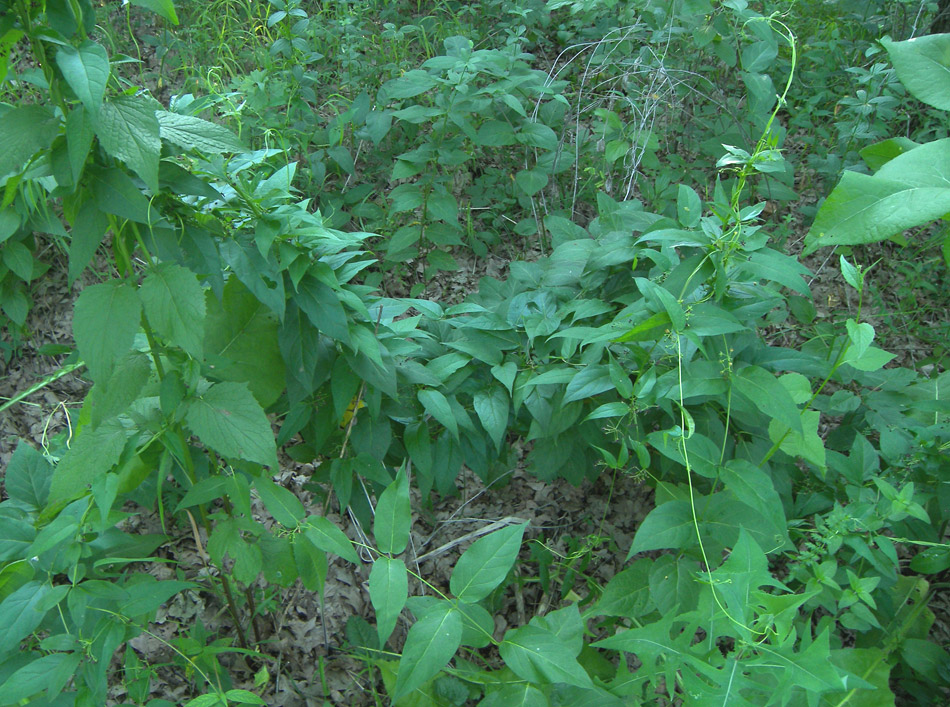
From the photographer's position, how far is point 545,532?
249 centimetres

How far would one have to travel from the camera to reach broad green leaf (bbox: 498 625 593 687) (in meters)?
1.38

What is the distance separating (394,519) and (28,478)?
1.01 meters

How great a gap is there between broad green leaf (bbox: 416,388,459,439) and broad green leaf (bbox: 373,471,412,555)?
1.07 feet

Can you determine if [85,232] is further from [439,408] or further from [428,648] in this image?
[428,648]

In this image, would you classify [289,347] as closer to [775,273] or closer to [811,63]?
[775,273]

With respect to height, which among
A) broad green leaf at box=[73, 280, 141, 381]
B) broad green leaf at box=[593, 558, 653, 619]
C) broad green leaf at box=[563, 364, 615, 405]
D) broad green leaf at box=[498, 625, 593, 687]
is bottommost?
broad green leaf at box=[593, 558, 653, 619]

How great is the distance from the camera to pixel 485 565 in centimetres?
148

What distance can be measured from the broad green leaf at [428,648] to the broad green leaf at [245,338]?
74 cm

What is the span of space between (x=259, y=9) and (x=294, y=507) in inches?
138

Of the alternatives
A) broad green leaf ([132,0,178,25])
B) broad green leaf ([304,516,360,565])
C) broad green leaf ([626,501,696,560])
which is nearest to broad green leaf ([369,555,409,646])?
broad green leaf ([304,516,360,565])

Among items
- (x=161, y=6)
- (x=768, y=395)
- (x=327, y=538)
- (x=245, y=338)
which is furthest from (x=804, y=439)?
(x=161, y=6)

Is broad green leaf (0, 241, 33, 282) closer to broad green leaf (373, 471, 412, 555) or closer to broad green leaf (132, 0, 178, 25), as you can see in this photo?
broad green leaf (132, 0, 178, 25)

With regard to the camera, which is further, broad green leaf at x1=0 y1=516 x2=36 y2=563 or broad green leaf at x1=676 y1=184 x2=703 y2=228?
broad green leaf at x1=676 y1=184 x2=703 y2=228

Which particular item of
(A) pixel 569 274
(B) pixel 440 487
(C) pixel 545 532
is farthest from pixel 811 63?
(B) pixel 440 487
